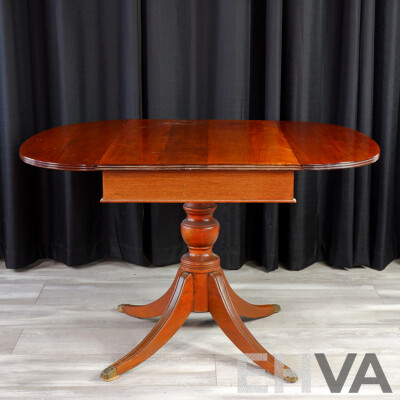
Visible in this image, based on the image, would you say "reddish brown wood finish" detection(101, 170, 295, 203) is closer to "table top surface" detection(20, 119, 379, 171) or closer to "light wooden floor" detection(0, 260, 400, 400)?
"table top surface" detection(20, 119, 379, 171)

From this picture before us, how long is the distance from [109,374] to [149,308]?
0.39 meters

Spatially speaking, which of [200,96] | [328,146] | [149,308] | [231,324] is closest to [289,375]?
[231,324]

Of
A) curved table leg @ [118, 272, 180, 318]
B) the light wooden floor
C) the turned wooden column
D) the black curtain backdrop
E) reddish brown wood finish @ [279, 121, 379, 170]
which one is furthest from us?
the black curtain backdrop

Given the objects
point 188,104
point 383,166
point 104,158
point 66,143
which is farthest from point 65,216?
point 383,166

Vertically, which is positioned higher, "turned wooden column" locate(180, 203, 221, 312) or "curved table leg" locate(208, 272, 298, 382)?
"turned wooden column" locate(180, 203, 221, 312)

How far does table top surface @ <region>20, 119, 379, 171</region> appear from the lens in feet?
5.52

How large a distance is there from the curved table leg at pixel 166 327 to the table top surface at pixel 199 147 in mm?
470

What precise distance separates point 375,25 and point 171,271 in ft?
4.38

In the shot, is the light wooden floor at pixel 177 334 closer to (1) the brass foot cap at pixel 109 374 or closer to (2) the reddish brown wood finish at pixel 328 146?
(1) the brass foot cap at pixel 109 374

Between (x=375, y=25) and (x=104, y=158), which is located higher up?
(x=375, y=25)

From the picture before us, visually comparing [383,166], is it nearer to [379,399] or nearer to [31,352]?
[379,399]

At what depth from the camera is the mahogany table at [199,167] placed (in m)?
1.71

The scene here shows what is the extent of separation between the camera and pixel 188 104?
9.07 feet

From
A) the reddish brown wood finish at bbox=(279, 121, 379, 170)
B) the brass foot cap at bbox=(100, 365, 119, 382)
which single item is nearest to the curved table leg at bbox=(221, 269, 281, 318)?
the brass foot cap at bbox=(100, 365, 119, 382)
